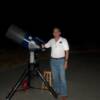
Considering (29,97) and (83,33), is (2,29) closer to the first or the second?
(83,33)

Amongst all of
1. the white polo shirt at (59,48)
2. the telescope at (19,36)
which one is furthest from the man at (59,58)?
the telescope at (19,36)

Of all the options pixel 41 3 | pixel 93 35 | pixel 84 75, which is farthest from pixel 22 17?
pixel 84 75

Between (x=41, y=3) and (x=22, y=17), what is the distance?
248 inches

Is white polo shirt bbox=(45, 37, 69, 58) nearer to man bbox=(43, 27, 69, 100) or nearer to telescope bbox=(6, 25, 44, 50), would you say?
man bbox=(43, 27, 69, 100)

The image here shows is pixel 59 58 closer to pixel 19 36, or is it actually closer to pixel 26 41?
pixel 26 41

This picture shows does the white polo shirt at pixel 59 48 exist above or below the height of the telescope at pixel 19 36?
below

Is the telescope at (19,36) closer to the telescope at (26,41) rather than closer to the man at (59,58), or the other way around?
the telescope at (26,41)

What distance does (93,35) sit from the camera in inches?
1901

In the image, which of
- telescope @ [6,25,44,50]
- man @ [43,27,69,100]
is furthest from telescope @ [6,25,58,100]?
man @ [43,27,69,100]

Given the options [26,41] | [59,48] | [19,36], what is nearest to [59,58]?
[59,48]

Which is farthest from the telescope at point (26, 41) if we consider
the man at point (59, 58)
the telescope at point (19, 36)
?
the man at point (59, 58)

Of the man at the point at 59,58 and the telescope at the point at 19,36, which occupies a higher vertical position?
the telescope at the point at 19,36

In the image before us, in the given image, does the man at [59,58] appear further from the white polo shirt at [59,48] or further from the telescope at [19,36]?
the telescope at [19,36]

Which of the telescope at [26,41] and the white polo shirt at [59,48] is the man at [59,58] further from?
the telescope at [26,41]
